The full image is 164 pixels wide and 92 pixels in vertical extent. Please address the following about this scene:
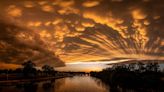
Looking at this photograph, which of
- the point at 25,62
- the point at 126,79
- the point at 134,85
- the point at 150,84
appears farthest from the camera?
the point at 25,62

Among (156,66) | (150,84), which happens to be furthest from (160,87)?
(156,66)

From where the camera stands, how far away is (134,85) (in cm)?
7031

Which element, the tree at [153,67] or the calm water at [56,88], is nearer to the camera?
the calm water at [56,88]

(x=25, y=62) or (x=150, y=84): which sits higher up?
(x=25, y=62)

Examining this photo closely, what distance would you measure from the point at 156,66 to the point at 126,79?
42535 mm

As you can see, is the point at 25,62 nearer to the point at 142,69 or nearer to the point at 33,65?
the point at 33,65

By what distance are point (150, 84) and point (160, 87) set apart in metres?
5.56

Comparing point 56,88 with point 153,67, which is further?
point 153,67

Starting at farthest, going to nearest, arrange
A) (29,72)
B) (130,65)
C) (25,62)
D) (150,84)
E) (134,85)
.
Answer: (25,62), (29,72), (130,65), (134,85), (150,84)

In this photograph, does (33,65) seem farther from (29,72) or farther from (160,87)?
(160,87)

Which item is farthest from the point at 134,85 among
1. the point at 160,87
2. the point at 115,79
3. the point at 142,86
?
the point at 115,79

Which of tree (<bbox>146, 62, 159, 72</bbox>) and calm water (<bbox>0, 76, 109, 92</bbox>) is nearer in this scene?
calm water (<bbox>0, 76, 109, 92</bbox>)

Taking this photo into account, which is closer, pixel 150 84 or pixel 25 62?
pixel 150 84

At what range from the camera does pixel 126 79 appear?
257ft
